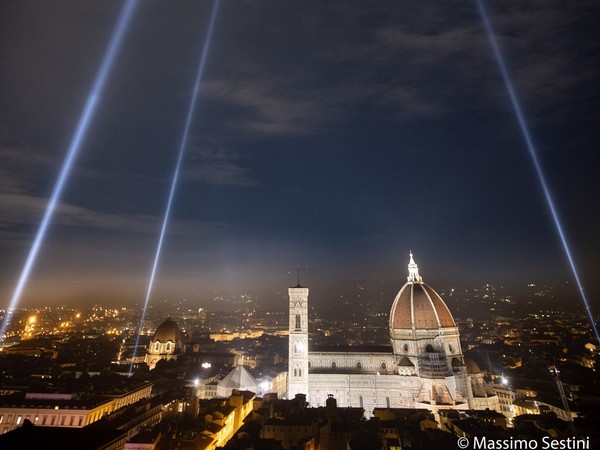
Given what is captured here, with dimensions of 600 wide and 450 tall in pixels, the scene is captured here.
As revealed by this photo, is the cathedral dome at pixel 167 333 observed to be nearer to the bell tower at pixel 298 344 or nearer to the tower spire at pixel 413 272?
the bell tower at pixel 298 344

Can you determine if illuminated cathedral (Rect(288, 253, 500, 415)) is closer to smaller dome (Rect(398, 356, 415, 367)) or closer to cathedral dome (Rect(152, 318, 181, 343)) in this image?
smaller dome (Rect(398, 356, 415, 367))

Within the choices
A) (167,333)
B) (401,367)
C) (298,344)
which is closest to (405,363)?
(401,367)

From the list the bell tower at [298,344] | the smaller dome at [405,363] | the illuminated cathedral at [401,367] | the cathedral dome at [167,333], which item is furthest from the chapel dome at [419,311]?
the cathedral dome at [167,333]

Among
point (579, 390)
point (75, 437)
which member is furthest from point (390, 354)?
point (75, 437)

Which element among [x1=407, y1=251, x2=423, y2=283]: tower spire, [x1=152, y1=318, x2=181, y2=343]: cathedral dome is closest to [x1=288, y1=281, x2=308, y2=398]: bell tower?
[x1=407, y1=251, x2=423, y2=283]: tower spire

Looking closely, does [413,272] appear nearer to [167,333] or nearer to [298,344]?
[298,344]
